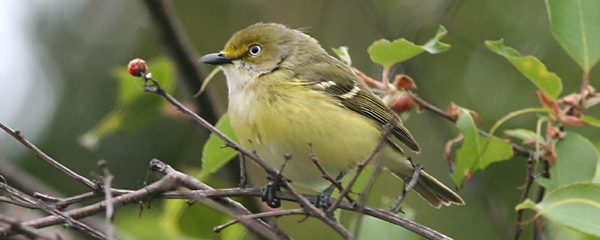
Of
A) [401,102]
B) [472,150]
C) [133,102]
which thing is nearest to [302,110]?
[401,102]

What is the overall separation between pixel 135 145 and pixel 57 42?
1.47m

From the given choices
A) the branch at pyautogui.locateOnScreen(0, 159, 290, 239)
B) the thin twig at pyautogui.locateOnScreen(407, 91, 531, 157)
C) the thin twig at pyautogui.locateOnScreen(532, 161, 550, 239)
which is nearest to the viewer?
the branch at pyautogui.locateOnScreen(0, 159, 290, 239)

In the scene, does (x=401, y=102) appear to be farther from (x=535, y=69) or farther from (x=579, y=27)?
(x=579, y=27)

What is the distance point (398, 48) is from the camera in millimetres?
3350

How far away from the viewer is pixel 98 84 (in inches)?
273

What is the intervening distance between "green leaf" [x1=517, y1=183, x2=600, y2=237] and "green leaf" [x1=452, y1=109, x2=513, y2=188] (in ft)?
2.75

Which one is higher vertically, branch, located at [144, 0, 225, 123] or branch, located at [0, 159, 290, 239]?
branch, located at [144, 0, 225, 123]

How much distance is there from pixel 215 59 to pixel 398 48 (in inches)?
42.0

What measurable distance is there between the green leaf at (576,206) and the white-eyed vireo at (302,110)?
2.53ft

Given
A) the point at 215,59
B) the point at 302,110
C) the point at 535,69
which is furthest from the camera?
the point at 215,59

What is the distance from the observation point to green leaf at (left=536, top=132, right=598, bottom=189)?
3109mm

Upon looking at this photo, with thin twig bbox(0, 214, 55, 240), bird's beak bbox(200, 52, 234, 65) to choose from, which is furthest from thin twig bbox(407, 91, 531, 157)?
thin twig bbox(0, 214, 55, 240)

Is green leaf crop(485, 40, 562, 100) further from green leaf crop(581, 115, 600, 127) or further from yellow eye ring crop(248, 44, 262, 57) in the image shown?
yellow eye ring crop(248, 44, 262, 57)

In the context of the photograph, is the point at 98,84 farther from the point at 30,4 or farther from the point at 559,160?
the point at 559,160
